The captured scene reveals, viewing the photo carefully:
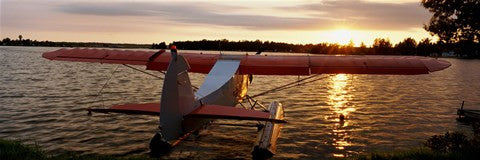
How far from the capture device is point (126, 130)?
42.5 feet

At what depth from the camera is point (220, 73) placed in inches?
456

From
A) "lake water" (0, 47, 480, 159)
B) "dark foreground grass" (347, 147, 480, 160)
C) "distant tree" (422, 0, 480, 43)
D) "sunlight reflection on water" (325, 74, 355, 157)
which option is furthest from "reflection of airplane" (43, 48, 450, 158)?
"distant tree" (422, 0, 480, 43)

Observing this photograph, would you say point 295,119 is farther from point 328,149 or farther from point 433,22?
point 433,22

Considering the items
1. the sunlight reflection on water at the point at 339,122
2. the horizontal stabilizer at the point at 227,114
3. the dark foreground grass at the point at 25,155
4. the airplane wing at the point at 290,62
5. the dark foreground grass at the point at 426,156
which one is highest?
the airplane wing at the point at 290,62

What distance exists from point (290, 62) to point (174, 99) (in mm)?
5896

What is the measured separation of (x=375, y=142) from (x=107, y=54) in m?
8.96

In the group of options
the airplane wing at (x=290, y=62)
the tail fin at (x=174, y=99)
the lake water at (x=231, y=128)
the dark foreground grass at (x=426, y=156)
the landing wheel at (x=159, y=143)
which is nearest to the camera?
the landing wheel at (x=159, y=143)

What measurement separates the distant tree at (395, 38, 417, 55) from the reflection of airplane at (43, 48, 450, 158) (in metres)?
142

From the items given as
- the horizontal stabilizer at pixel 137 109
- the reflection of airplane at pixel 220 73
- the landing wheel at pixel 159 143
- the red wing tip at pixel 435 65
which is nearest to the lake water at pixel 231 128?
the reflection of airplane at pixel 220 73

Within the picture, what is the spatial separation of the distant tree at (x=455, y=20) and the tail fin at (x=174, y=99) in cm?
1717

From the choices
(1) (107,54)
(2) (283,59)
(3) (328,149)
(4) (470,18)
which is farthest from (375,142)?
(4) (470,18)

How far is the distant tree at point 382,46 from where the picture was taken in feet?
533

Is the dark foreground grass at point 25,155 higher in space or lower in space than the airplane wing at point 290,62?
lower

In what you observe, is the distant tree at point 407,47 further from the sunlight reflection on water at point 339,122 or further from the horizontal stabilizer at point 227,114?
the horizontal stabilizer at point 227,114
